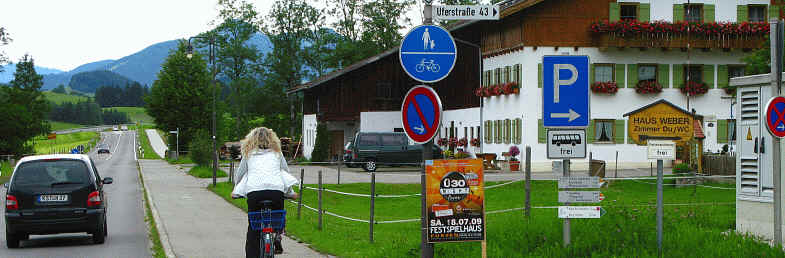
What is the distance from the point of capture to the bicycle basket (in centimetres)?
992

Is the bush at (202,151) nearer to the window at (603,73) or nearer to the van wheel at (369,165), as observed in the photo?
the van wheel at (369,165)

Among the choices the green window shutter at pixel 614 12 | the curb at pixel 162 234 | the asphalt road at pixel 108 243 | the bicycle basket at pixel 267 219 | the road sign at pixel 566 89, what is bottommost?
the asphalt road at pixel 108 243

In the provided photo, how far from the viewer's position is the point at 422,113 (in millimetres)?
9680

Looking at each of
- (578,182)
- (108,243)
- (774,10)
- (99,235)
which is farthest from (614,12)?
(578,182)


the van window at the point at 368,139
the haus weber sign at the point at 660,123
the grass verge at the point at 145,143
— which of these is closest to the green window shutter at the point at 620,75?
the van window at the point at 368,139

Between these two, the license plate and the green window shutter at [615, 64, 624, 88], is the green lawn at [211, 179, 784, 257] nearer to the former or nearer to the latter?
the license plate

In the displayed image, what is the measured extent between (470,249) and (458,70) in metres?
44.7

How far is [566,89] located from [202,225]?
11.5 m

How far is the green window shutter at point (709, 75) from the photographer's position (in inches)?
1726

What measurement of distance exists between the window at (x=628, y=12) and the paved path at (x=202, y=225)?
68.4 feet

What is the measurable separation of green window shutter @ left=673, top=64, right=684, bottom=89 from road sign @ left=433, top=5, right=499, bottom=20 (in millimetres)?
35330

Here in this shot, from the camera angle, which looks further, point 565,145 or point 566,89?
point 566,89

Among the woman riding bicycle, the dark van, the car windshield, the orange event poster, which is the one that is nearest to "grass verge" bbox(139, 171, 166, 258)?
the car windshield

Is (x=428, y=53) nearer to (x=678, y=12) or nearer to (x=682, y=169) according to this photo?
(x=682, y=169)
